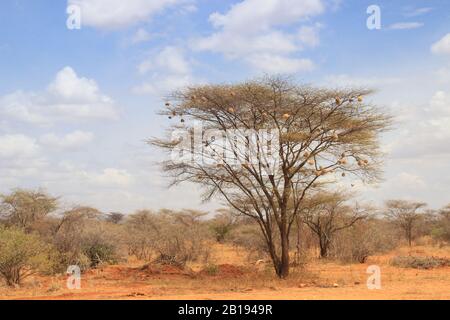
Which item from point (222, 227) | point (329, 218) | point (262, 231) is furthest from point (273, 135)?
point (222, 227)

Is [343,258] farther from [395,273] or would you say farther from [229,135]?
[229,135]

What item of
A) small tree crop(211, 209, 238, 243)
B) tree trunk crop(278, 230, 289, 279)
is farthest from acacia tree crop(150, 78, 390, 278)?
small tree crop(211, 209, 238, 243)

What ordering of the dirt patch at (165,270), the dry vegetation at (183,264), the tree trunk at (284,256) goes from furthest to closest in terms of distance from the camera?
the dirt patch at (165,270) < the tree trunk at (284,256) < the dry vegetation at (183,264)

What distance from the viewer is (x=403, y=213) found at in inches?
1468

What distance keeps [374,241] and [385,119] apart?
1063 centimetres

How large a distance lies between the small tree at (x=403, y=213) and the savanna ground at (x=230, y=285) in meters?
17.9

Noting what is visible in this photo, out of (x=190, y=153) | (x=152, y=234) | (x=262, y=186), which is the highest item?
(x=190, y=153)

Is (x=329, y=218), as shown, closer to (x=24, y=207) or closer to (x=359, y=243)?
(x=359, y=243)

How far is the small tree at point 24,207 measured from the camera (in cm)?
2662

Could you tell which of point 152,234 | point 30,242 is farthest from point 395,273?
point 30,242

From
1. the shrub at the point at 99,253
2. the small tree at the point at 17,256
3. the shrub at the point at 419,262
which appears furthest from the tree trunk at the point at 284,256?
the shrub at the point at 99,253

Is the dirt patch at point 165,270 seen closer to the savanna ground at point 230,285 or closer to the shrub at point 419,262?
the savanna ground at point 230,285

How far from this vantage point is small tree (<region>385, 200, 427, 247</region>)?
37.2 metres
